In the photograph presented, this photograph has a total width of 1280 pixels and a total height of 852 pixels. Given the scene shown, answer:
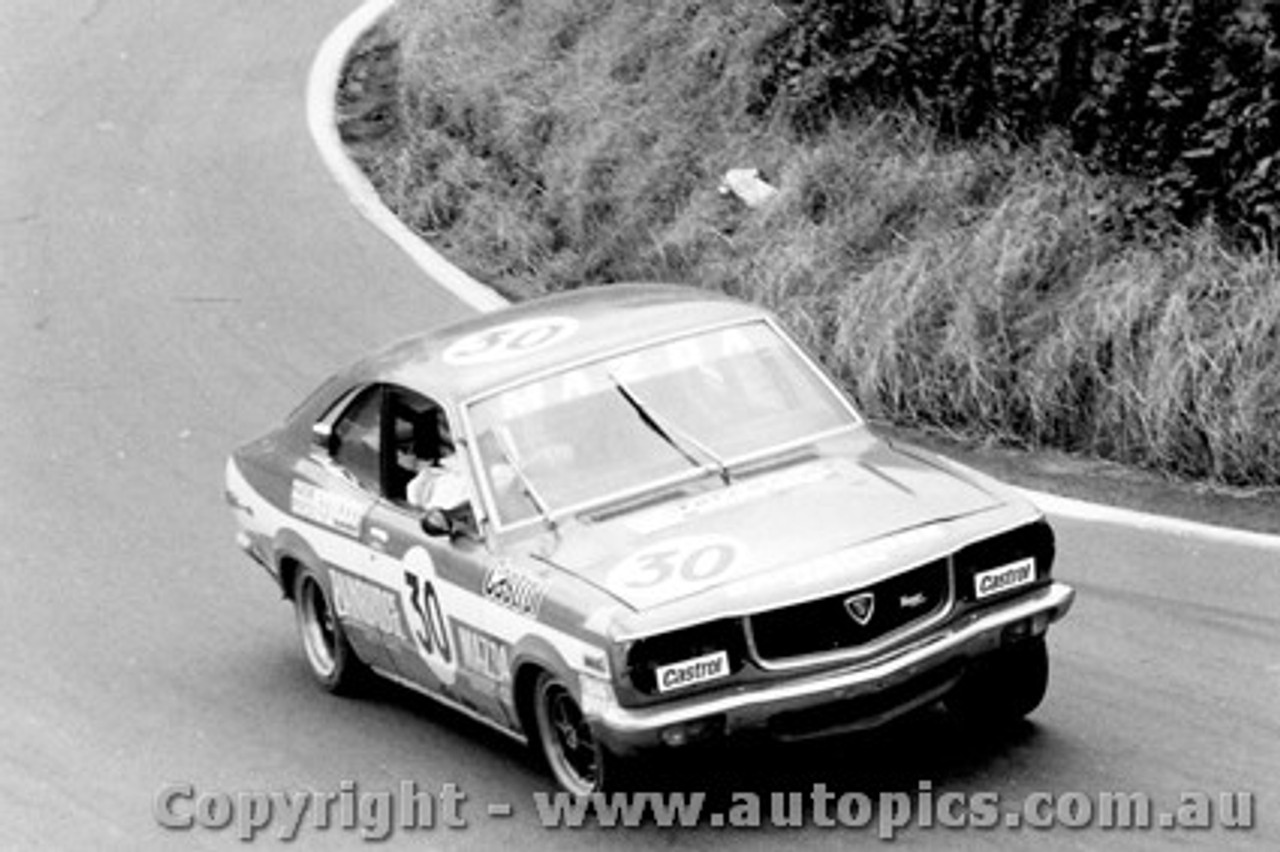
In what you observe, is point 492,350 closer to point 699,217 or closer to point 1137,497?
point 1137,497

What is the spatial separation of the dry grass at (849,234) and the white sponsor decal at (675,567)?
13.8 ft

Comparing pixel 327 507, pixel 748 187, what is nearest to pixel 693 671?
pixel 327 507

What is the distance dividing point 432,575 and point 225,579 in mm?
3314

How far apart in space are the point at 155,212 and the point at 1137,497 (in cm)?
897

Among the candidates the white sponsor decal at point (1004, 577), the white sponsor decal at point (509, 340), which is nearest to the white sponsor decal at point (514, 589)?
the white sponsor decal at point (509, 340)

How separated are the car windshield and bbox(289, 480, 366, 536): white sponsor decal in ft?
2.67

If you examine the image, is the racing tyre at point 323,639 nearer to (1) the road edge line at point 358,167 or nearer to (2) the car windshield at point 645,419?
(2) the car windshield at point 645,419

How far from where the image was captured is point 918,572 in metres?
8.70

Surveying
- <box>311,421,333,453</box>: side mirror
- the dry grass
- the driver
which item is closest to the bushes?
the dry grass

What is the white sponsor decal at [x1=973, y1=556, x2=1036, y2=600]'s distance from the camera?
29.0 feet

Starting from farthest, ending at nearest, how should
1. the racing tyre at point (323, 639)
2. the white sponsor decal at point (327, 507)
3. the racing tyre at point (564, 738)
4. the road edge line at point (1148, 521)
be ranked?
the road edge line at point (1148, 521) → the racing tyre at point (323, 639) → the white sponsor decal at point (327, 507) → the racing tyre at point (564, 738)

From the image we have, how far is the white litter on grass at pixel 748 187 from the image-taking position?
52.7ft

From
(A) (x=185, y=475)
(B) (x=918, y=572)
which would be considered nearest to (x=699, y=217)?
(A) (x=185, y=475)

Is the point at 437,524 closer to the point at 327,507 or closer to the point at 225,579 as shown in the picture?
the point at 327,507
